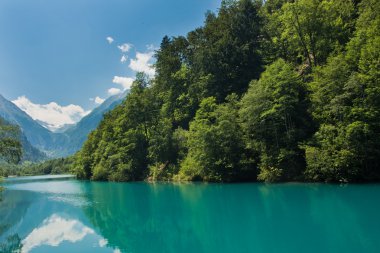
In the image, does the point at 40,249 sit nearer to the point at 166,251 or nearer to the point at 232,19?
the point at 166,251

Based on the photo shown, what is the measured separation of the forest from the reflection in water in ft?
69.0

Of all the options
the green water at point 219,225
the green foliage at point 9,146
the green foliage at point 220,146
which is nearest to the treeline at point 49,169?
the green foliage at point 220,146

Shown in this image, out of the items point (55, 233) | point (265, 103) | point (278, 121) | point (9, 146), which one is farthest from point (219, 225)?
point (278, 121)

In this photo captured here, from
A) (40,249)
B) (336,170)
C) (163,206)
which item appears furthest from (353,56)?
(40,249)

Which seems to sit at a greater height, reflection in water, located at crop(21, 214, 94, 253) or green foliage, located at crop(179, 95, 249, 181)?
green foliage, located at crop(179, 95, 249, 181)

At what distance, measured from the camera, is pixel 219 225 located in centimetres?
1752

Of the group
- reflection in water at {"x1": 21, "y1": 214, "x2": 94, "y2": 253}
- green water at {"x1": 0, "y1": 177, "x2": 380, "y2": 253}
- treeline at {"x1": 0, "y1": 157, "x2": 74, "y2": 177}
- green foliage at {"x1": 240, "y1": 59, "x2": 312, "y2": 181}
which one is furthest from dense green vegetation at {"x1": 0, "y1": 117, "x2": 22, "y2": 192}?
treeline at {"x1": 0, "y1": 157, "x2": 74, "y2": 177}

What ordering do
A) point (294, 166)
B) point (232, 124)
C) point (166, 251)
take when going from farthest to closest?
1. point (232, 124)
2. point (294, 166)
3. point (166, 251)

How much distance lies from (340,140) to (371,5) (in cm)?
1861

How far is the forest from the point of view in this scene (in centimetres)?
2964

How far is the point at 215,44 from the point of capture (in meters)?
52.2

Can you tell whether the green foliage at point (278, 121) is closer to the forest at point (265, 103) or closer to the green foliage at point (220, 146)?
the forest at point (265, 103)

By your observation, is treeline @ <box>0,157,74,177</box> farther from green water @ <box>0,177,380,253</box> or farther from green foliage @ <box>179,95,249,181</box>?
green water @ <box>0,177,380,253</box>

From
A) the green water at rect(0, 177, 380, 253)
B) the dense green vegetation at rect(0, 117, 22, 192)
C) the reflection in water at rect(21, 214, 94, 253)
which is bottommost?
the reflection in water at rect(21, 214, 94, 253)
